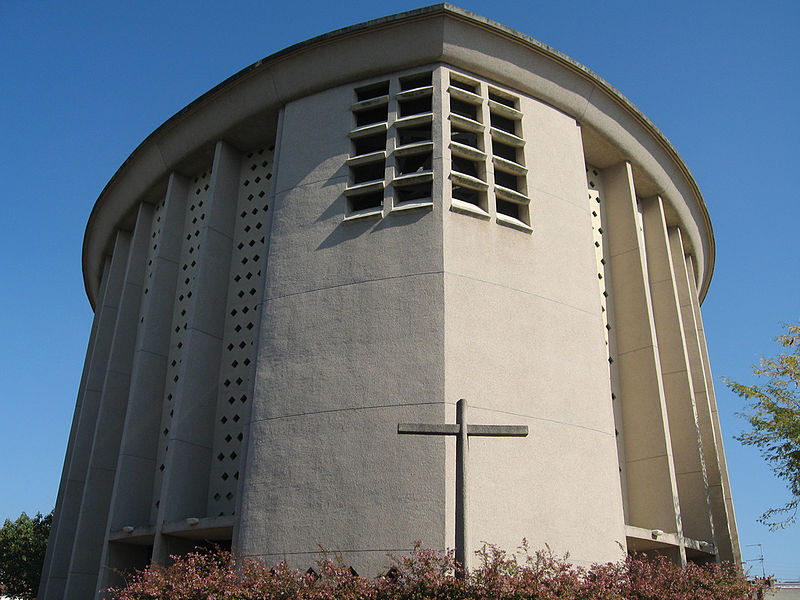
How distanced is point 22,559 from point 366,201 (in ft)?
120

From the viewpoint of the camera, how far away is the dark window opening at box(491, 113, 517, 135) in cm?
1820

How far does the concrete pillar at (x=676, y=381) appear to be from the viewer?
1877 centimetres

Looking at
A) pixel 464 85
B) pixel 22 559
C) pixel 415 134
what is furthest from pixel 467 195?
pixel 22 559

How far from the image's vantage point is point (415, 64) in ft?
58.1

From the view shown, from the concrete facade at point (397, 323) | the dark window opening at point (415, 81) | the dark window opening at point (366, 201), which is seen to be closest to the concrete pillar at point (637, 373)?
the concrete facade at point (397, 323)

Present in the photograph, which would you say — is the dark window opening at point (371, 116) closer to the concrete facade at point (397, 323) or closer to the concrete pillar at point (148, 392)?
the concrete facade at point (397, 323)

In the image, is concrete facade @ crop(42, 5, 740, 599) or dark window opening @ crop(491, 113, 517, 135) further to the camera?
dark window opening @ crop(491, 113, 517, 135)

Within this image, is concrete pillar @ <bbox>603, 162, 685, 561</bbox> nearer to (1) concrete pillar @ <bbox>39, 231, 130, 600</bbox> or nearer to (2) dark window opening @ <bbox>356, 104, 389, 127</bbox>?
(2) dark window opening @ <bbox>356, 104, 389, 127</bbox>

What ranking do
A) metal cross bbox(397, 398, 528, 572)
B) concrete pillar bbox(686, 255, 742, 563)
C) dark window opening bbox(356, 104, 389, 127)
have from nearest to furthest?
metal cross bbox(397, 398, 528, 572) → dark window opening bbox(356, 104, 389, 127) → concrete pillar bbox(686, 255, 742, 563)

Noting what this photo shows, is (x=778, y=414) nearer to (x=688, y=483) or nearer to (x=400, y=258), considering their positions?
(x=688, y=483)

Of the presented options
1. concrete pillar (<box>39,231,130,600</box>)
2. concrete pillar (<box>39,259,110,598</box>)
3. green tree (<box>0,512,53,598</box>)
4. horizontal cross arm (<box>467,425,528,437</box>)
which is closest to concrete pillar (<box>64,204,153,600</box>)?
concrete pillar (<box>39,231,130,600</box>)

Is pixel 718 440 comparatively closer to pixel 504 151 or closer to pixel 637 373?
pixel 637 373

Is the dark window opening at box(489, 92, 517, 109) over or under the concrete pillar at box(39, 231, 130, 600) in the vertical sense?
over

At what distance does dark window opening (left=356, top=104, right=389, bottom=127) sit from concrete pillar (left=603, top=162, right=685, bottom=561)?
698 cm
